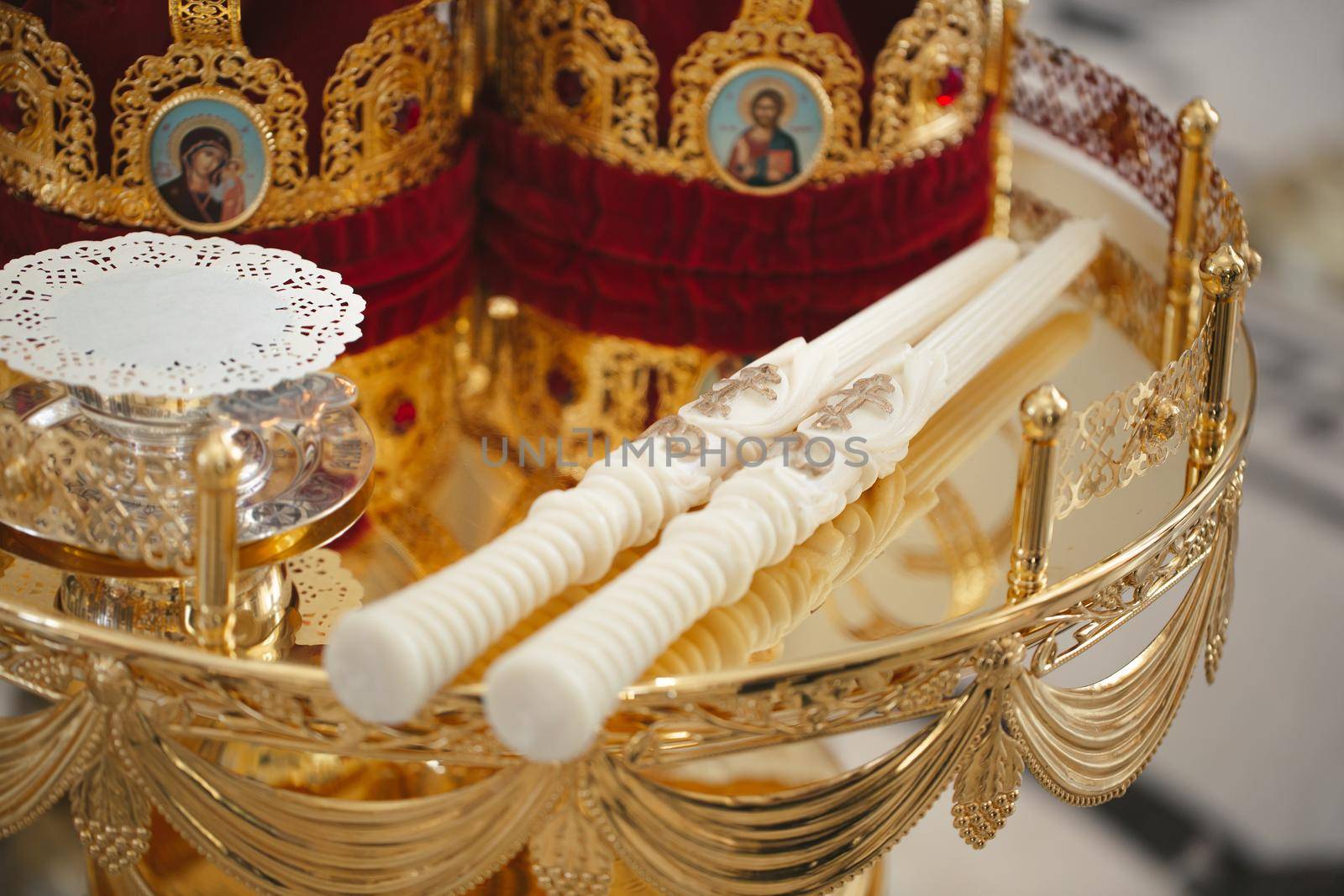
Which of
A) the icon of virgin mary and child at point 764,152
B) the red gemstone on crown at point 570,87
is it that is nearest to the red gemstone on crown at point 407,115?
the red gemstone on crown at point 570,87

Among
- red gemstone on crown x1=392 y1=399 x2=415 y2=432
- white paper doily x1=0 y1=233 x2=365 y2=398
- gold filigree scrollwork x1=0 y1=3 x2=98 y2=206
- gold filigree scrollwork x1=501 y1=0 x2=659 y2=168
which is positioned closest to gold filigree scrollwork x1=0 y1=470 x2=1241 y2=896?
white paper doily x1=0 y1=233 x2=365 y2=398

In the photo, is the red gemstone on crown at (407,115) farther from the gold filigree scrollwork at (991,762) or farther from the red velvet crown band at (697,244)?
the gold filigree scrollwork at (991,762)

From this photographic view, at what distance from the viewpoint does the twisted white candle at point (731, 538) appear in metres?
0.70

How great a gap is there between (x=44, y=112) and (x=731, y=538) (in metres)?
0.56

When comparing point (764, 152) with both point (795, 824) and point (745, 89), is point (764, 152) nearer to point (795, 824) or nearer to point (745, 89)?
point (745, 89)

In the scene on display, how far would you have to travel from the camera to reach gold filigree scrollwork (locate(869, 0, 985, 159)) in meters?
1.19

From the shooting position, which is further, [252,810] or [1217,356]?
[1217,356]

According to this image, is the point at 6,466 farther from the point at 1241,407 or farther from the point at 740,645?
the point at 1241,407

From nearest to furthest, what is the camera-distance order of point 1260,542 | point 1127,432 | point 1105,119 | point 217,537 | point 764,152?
1. point 217,537
2. point 1127,432
3. point 764,152
4. point 1105,119
5. point 1260,542

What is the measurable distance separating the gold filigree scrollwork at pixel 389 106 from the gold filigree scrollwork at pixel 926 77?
0.30m

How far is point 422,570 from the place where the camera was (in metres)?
0.93

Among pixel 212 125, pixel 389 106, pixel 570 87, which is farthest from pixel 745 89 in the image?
pixel 212 125

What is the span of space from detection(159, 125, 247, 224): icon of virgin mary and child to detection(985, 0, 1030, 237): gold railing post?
1.87ft

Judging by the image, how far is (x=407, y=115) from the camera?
3.82 feet
